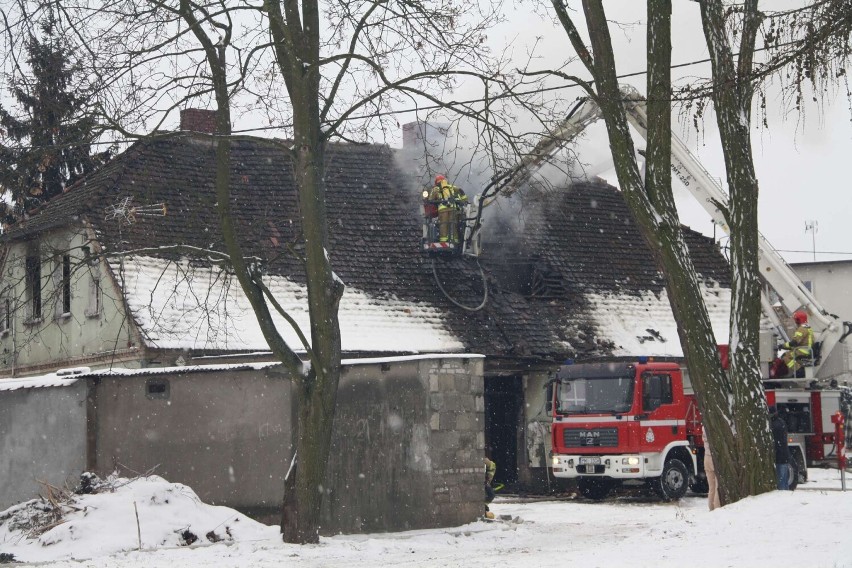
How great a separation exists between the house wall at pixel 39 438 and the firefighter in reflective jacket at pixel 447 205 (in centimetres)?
1286

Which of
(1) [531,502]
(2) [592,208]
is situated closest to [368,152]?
(2) [592,208]

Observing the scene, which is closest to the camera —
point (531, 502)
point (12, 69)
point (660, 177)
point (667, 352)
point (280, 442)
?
point (12, 69)

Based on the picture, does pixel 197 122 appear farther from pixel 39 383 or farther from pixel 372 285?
pixel 39 383

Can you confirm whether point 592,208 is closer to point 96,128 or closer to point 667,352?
point 667,352

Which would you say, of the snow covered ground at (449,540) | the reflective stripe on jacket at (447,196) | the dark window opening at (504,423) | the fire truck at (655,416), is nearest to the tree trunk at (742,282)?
the snow covered ground at (449,540)

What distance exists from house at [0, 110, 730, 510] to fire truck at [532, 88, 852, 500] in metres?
3.46

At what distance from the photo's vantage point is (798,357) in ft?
80.2

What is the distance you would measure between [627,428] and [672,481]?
1.22m

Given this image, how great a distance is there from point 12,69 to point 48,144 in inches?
125

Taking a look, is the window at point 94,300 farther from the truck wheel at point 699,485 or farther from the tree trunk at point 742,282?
the tree trunk at point 742,282

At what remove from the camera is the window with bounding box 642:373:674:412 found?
22.2 meters

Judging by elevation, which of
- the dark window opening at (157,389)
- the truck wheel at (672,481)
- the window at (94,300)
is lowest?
the truck wheel at (672,481)

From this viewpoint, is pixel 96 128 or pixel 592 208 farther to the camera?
pixel 592 208

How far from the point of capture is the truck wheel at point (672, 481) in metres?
21.9
